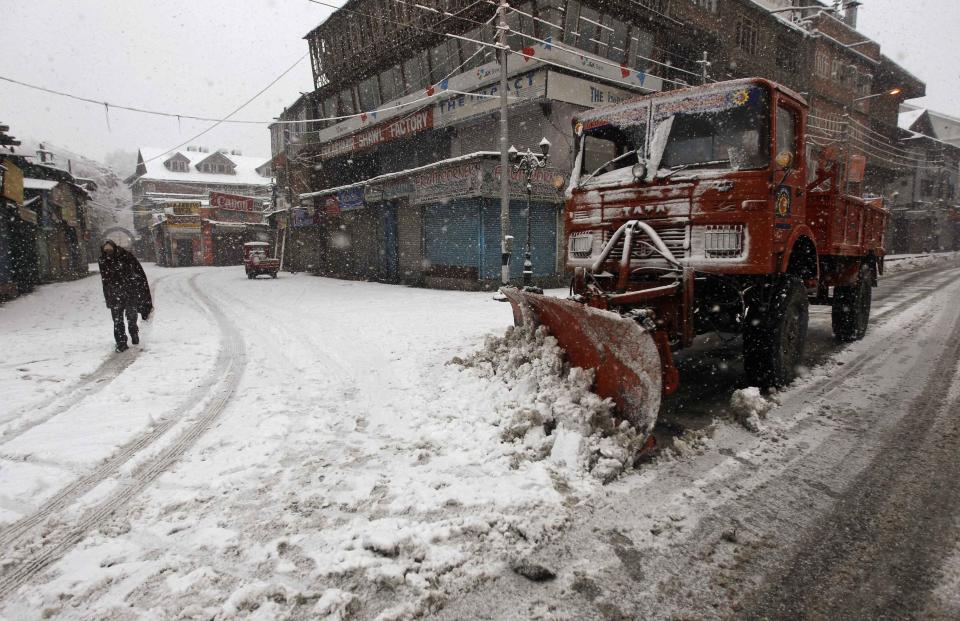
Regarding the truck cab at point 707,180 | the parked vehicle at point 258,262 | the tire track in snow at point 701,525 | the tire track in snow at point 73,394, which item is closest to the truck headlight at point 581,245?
the truck cab at point 707,180

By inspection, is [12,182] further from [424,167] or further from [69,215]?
[69,215]

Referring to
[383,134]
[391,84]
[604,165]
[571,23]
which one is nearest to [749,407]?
[604,165]

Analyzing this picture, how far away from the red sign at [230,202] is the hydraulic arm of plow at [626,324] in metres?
43.7

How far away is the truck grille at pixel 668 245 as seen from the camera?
4617mm

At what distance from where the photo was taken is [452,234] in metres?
18.0

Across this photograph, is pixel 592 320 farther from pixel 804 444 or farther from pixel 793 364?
pixel 793 364

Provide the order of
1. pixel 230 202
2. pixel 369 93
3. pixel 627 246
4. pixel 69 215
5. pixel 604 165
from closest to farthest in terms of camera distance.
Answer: pixel 627 246, pixel 604 165, pixel 69 215, pixel 369 93, pixel 230 202

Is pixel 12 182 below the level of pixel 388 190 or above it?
below

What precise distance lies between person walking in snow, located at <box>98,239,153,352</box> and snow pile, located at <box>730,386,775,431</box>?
27.6 feet

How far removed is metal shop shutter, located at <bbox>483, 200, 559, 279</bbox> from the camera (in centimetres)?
1698

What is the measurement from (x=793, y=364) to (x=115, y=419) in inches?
285

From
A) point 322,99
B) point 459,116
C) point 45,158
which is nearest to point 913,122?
point 459,116

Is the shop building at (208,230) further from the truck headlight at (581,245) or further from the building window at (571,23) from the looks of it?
the truck headlight at (581,245)

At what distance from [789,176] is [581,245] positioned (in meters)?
2.17
